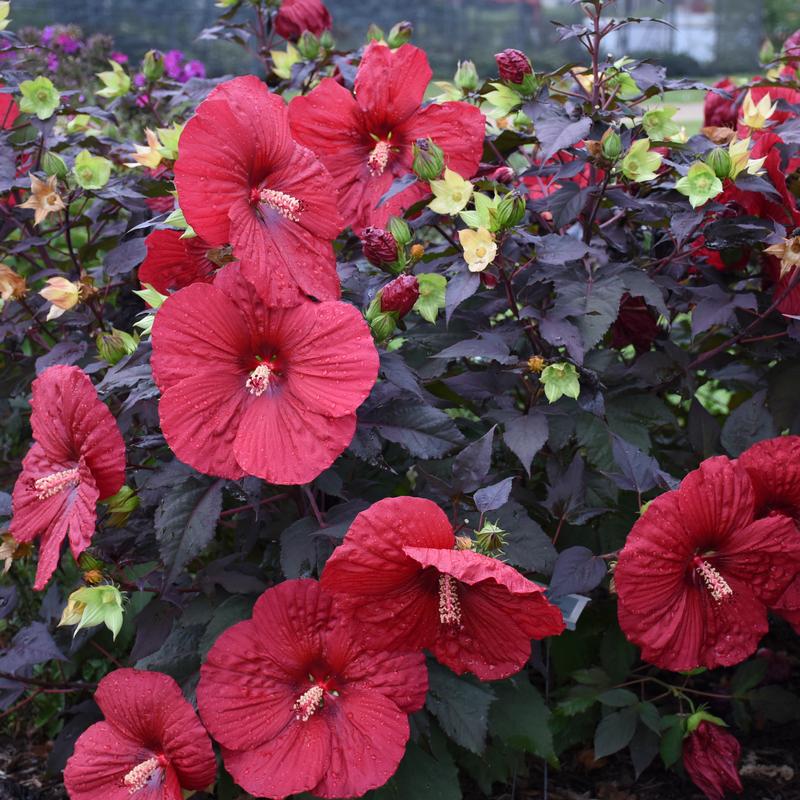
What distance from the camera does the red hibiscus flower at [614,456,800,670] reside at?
1.15m

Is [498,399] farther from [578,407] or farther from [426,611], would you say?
[426,611]

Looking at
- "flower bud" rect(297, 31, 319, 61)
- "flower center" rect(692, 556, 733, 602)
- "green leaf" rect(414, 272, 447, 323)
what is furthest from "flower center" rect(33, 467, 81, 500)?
"flower bud" rect(297, 31, 319, 61)

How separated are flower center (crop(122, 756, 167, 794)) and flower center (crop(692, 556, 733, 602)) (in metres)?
0.72

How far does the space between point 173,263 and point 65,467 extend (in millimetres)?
305

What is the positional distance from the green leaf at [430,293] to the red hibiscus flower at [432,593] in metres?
0.35

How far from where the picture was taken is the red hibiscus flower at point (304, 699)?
1.21 meters

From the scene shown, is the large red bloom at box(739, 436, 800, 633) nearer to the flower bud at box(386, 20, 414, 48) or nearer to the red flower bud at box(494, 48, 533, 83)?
the red flower bud at box(494, 48, 533, 83)

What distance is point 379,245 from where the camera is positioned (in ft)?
3.97

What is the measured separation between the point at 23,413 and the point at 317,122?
92 cm

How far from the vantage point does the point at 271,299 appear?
1137 mm

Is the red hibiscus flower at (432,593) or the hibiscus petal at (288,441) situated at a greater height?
the hibiscus petal at (288,441)

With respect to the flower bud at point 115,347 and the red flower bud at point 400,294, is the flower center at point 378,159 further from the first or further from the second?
the flower bud at point 115,347

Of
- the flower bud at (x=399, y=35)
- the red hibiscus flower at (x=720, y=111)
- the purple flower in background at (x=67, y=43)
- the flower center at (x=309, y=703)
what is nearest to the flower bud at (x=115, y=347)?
the flower center at (x=309, y=703)

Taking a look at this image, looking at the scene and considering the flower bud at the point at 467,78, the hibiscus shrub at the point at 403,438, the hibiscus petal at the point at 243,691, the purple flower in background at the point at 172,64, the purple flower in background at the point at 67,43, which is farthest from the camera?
the purple flower in background at the point at 67,43
